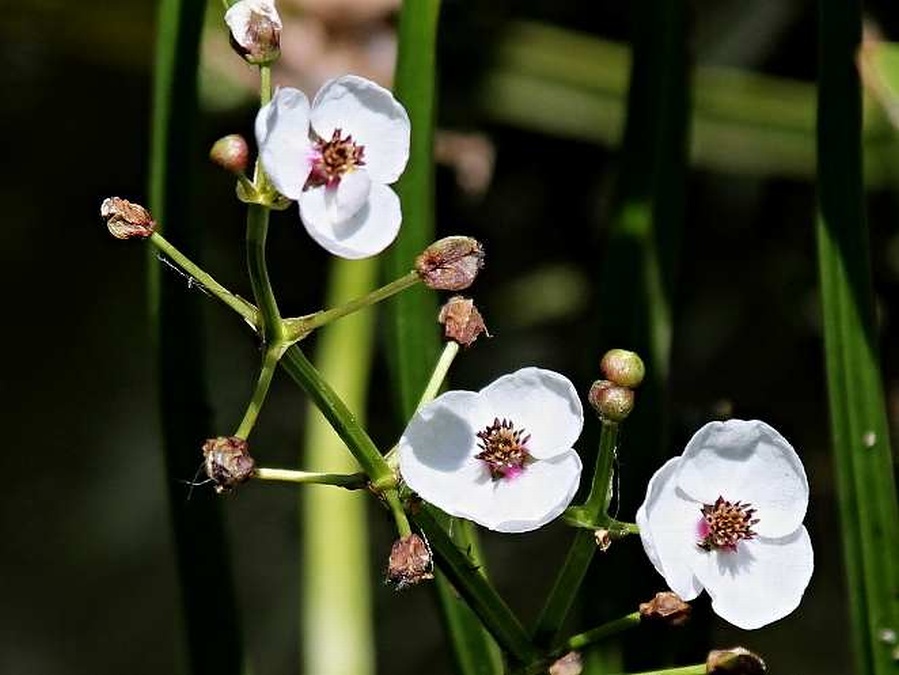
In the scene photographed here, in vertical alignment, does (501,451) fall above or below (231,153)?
below

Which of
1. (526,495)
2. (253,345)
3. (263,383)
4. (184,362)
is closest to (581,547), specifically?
(526,495)

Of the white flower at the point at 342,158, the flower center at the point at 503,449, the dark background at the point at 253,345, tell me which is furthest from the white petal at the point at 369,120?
the dark background at the point at 253,345

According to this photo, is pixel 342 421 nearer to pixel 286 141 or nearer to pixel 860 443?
pixel 286 141

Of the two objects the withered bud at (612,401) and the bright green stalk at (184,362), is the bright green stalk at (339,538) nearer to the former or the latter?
the bright green stalk at (184,362)

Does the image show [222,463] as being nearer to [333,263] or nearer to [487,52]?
[333,263]

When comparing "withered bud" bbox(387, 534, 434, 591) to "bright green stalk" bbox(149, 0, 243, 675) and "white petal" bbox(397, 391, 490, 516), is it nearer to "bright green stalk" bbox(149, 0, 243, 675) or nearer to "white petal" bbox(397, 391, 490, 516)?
"white petal" bbox(397, 391, 490, 516)

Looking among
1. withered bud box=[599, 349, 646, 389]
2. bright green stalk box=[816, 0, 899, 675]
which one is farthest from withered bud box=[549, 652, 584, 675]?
bright green stalk box=[816, 0, 899, 675]
